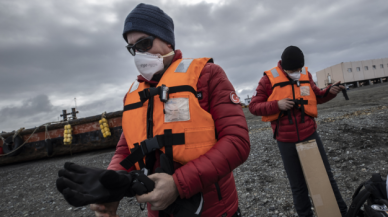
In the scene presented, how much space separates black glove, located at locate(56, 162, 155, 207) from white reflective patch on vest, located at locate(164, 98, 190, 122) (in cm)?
48

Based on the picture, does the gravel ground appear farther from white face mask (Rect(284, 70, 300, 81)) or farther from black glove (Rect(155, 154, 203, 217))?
black glove (Rect(155, 154, 203, 217))

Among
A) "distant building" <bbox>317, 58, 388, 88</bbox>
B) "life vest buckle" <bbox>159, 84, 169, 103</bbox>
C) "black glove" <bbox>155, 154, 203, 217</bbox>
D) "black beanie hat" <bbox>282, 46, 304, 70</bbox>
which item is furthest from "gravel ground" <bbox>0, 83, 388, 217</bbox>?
"distant building" <bbox>317, 58, 388, 88</bbox>

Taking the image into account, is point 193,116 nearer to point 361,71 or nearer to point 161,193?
point 161,193

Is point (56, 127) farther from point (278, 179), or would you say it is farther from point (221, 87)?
point (221, 87)

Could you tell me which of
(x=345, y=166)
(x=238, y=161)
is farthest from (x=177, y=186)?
(x=345, y=166)

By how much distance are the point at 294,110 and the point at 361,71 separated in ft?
192

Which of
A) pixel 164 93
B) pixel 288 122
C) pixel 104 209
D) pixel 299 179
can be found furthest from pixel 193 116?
pixel 299 179

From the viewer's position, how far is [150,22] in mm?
1748

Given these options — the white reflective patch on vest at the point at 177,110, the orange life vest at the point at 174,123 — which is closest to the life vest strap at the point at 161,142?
the orange life vest at the point at 174,123

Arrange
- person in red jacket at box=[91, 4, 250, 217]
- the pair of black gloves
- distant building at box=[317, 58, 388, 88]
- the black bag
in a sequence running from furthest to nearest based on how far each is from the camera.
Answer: distant building at box=[317, 58, 388, 88]
the black bag
person in red jacket at box=[91, 4, 250, 217]
the pair of black gloves

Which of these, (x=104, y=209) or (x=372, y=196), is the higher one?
(x=104, y=209)

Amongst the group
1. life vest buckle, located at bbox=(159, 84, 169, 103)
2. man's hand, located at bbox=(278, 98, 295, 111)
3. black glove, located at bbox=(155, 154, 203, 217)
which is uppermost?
life vest buckle, located at bbox=(159, 84, 169, 103)

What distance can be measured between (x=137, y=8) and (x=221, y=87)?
1131mm

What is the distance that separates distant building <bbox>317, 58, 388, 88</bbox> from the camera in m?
46.2
